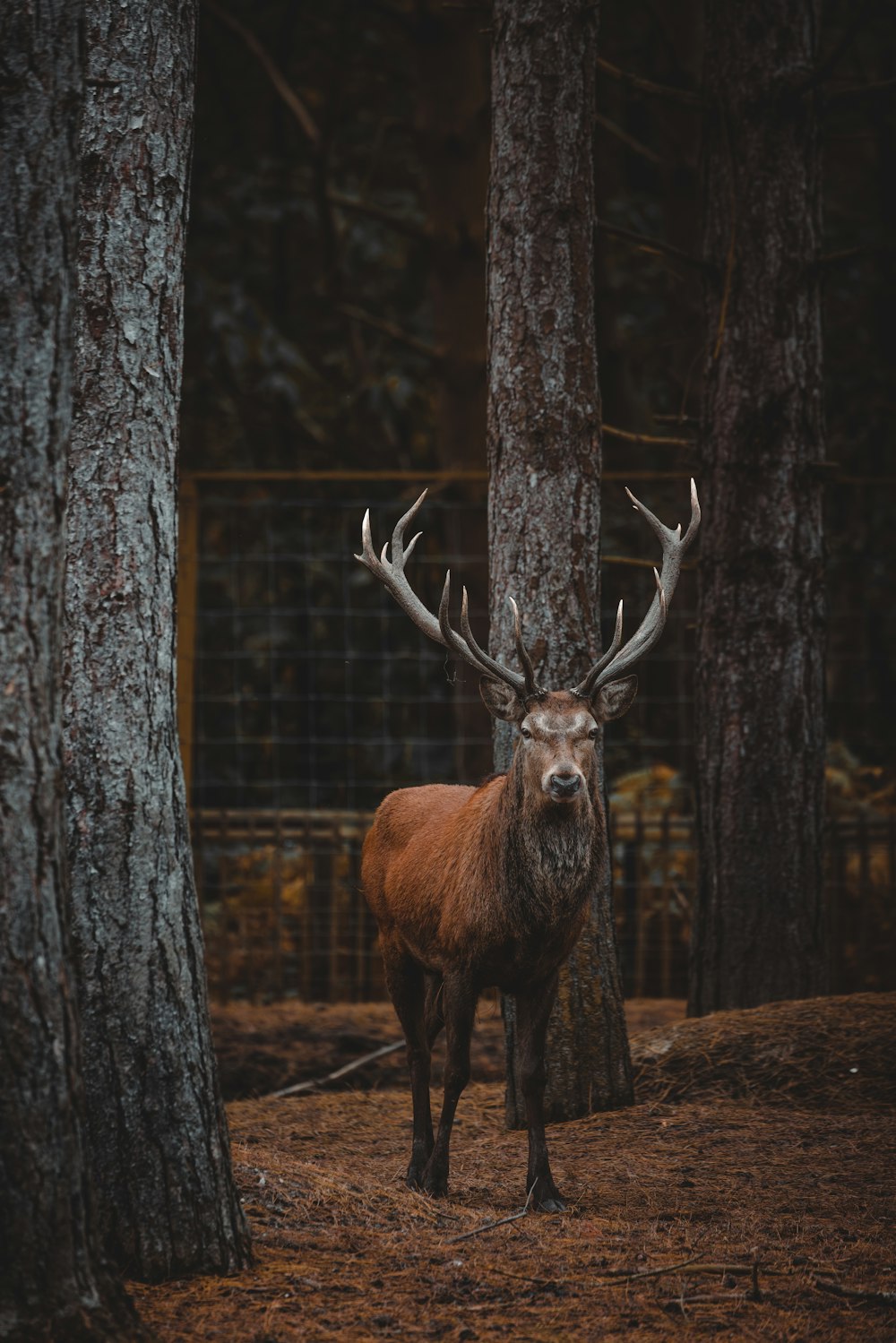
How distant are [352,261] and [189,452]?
3.46m

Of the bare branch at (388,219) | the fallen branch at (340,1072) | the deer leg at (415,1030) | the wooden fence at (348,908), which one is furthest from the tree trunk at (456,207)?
the deer leg at (415,1030)

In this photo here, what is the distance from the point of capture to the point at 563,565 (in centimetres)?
653

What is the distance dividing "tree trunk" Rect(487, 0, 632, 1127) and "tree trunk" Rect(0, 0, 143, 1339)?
130 inches

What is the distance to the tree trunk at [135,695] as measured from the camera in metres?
4.02

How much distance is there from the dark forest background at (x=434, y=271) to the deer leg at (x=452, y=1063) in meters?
4.87

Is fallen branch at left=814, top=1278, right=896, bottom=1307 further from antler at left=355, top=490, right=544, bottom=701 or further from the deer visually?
antler at left=355, top=490, right=544, bottom=701

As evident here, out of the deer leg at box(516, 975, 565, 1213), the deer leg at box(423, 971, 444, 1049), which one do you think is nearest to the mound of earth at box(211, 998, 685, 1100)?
the deer leg at box(423, 971, 444, 1049)

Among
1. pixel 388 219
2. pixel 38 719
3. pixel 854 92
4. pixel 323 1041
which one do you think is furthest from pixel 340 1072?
pixel 388 219

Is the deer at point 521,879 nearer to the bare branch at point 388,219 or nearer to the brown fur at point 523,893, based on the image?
the brown fur at point 523,893

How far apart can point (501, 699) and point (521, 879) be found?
0.75m

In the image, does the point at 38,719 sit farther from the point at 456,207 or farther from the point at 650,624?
the point at 456,207

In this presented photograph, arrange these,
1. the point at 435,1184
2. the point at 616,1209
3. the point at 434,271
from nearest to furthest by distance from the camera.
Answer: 1. the point at 616,1209
2. the point at 435,1184
3. the point at 434,271

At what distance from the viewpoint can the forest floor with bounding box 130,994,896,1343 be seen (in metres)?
3.81

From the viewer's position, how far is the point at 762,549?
7613 millimetres
